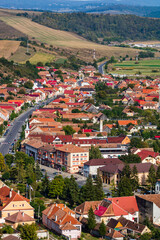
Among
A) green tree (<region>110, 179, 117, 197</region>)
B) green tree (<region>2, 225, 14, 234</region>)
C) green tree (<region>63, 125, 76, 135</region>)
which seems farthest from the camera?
green tree (<region>63, 125, 76, 135</region>)

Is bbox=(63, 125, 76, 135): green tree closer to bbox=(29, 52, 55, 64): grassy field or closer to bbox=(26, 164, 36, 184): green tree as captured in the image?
bbox=(26, 164, 36, 184): green tree

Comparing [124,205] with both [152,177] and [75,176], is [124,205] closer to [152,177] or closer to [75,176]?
[152,177]

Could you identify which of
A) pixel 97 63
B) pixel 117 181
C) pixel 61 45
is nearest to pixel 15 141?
pixel 117 181

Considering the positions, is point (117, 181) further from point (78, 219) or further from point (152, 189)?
point (78, 219)

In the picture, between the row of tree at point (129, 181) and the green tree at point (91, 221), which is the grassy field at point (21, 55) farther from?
the green tree at point (91, 221)

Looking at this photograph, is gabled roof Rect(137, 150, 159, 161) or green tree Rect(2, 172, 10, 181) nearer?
green tree Rect(2, 172, 10, 181)

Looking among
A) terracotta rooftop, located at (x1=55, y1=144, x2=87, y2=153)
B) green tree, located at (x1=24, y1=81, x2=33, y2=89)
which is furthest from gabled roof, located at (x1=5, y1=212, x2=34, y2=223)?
green tree, located at (x1=24, y1=81, x2=33, y2=89)

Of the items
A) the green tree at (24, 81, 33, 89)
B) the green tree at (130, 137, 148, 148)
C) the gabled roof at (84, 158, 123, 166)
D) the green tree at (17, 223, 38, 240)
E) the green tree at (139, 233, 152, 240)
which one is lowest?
the green tree at (139, 233, 152, 240)

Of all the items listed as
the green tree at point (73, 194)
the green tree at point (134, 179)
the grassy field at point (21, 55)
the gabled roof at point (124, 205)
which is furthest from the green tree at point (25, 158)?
the grassy field at point (21, 55)
